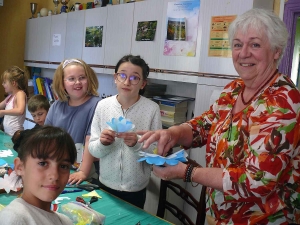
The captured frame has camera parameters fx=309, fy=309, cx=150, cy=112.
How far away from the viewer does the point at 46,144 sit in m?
1.06

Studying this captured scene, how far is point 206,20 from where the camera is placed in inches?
95.7

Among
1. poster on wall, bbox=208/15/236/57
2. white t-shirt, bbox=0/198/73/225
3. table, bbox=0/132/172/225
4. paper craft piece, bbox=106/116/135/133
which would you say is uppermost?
poster on wall, bbox=208/15/236/57

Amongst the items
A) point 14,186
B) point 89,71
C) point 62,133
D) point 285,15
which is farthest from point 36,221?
point 285,15

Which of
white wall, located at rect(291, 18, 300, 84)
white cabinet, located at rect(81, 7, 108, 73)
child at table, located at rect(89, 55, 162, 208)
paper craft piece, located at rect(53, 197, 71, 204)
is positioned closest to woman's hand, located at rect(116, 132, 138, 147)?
child at table, located at rect(89, 55, 162, 208)

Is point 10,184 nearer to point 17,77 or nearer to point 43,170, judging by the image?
point 43,170

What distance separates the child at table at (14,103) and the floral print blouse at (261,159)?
246cm

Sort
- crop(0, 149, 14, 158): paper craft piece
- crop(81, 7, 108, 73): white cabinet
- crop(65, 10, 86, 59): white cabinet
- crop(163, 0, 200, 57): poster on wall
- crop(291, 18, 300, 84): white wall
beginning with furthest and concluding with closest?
crop(65, 10, 86, 59): white cabinet → crop(81, 7, 108, 73): white cabinet → crop(163, 0, 200, 57): poster on wall → crop(291, 18, 300, 84): white wall → crop(0, 149, 14, 158): paper craft piece

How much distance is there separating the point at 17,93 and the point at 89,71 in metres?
1.51

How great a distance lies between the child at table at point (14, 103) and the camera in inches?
122

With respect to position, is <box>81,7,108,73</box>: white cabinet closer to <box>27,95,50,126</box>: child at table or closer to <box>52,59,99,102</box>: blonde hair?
<box>27,95,50,126</box>: child at table

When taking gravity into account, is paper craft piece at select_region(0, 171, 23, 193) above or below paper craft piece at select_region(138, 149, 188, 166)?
below

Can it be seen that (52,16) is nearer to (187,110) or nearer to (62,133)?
(187,110)

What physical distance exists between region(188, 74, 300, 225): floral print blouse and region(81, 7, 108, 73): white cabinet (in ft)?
8.14

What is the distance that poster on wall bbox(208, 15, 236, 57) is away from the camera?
229 centimetres
